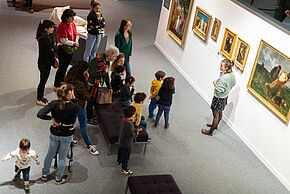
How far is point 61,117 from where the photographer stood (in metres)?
5.99

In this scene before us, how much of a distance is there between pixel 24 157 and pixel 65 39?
3288 millimetres

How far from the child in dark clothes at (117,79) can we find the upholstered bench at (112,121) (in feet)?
0.70

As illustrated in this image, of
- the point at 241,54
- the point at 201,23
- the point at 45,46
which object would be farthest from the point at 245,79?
the point at 45,46

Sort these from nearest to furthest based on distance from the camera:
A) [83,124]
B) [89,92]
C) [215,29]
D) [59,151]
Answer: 1. [59,151]
2. [83,124]
3. [89,92]
4. [215,29]

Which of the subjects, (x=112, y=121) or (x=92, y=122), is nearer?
(x=112, y=121)

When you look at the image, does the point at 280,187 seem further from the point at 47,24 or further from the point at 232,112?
the point at 47,24

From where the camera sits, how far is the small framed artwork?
9.70 meters

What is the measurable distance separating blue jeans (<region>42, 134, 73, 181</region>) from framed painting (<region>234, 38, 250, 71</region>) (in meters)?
4.38

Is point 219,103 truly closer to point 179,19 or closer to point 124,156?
point 124,156

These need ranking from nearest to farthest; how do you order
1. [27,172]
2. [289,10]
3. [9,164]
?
[27,172] < [9,164] < [289,10]

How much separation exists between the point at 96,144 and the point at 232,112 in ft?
10.9

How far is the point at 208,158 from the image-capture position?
8.15 meters

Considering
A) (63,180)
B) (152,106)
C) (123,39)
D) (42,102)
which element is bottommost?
(63,180)

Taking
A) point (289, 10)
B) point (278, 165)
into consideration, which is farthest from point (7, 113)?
point (289, 10)
